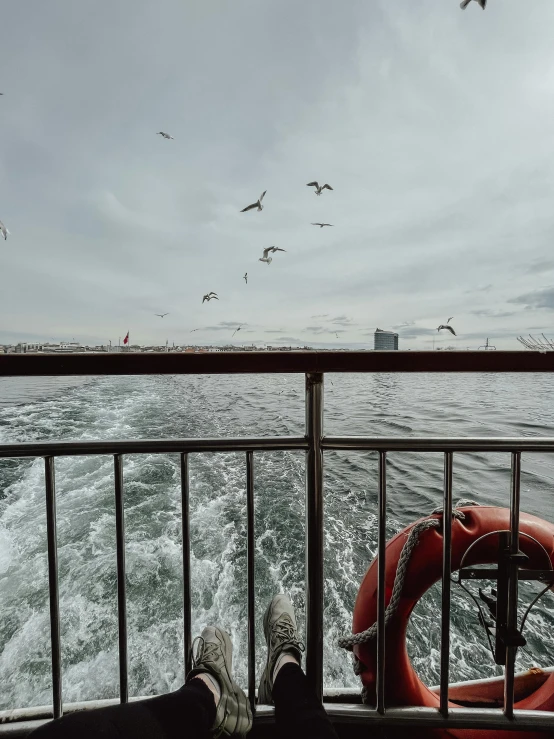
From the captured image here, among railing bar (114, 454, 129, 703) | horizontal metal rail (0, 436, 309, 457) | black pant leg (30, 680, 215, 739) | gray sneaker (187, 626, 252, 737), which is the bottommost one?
gray sneaker (187, 626, 252, 737)

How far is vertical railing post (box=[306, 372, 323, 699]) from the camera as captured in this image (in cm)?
84

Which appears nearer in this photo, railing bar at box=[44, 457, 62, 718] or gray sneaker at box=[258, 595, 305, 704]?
railing bar at box=[44, 457, 62, 718]

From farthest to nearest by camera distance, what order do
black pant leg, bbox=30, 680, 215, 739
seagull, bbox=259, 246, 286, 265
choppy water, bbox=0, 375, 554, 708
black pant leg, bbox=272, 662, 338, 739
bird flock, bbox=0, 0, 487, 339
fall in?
seagull, bbox=259, 246, 286, 265, bird flock, bbox=0, 0, 487, 339, choppy water, bbox=0, 375, 554, 708, black pant leg, bbox=272, 662, 338, 739, black pant leg, bbox=30, 680, 215, 739

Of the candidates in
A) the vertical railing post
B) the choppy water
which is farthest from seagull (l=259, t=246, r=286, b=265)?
the vertical railing post

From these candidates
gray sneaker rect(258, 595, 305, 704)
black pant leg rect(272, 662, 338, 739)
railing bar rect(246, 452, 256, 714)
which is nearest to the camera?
black pant leg rect(272, 662, 338, 739)

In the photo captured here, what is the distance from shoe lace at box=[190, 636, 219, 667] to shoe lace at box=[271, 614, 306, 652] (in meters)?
0.18

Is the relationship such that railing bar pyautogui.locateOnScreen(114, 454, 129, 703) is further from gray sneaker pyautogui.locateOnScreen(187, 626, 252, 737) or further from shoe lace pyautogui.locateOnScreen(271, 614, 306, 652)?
shoe lace pyautogui.locateOnScreen(271, 614, 306, 652)

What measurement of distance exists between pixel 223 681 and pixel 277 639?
7.4 inches

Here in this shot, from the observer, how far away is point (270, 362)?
744 millimetres

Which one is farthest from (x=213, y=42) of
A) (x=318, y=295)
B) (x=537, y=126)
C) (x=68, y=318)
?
(x=318, y=295)

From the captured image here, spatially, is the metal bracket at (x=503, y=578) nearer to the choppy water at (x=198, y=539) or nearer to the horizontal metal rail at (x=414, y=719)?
the horizontal metal rail at (x=414, y=719)

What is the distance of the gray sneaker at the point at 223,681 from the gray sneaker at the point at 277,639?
0.23ft

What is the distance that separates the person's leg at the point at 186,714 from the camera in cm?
66

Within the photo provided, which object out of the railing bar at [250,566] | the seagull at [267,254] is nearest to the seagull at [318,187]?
the seagull at [267,254]
